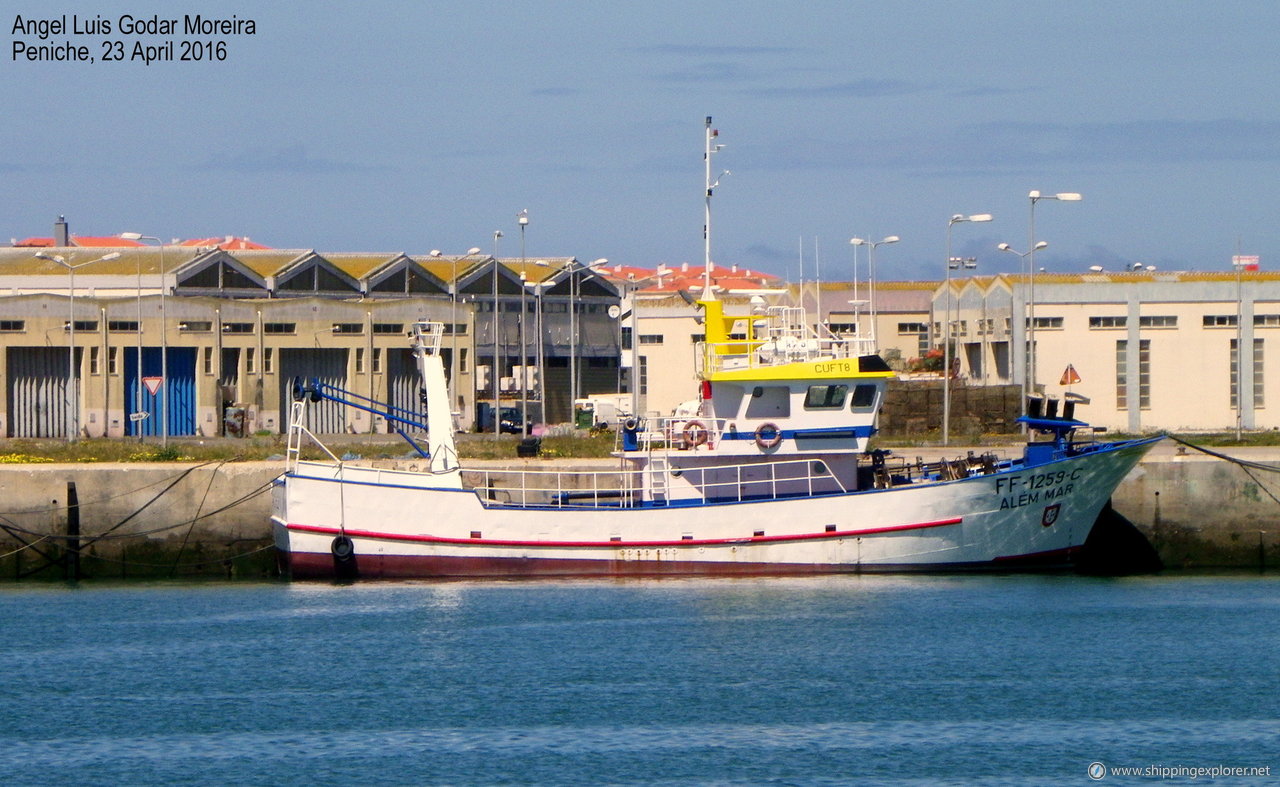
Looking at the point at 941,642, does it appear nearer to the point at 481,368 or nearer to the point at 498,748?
the point at 498,748

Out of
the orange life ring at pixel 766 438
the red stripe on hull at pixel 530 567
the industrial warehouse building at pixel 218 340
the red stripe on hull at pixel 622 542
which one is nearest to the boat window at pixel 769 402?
the orange life ring at pixel 766 438

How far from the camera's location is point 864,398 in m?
29.8

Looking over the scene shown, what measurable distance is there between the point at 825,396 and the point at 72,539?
A: 46.1 feet

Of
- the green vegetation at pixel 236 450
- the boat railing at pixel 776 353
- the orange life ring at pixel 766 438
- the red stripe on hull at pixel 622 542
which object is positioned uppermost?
the boat railing at pixel 776 353

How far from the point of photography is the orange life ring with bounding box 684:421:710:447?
1181 inches

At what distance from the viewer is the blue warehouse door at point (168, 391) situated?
49500mm

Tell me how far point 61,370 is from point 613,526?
26.3 meters

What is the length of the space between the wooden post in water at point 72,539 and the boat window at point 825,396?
13530 millimetres

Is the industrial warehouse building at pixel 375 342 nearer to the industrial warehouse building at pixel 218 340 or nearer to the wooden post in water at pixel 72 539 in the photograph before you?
the industrial warehouse building at pixel 218 340

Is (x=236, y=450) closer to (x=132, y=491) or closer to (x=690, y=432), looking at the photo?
(x=132, y=491)

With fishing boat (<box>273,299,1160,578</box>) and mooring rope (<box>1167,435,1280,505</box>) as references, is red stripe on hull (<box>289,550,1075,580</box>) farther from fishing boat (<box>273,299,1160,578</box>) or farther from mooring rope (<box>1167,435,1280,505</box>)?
mooring rope (<box>1167,435,1280,505</box>)

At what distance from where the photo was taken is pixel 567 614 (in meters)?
26.5

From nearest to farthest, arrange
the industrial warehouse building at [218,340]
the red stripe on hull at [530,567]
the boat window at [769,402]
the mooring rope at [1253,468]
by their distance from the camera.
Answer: the red stripe on hull at [530,567] → the boat window at [769,402] → the mooring rope at [1253,468] → the industrial warehouse building at [218,340]

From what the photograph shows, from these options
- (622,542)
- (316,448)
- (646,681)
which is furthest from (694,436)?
(316,448)
